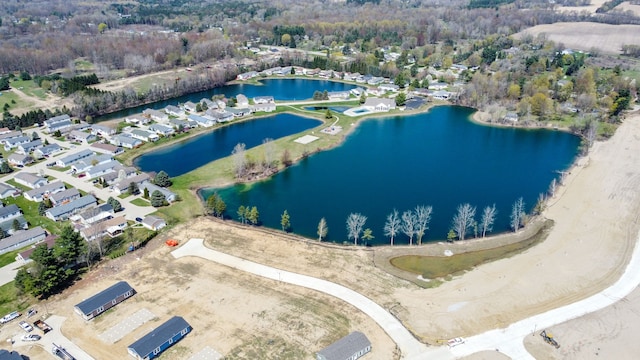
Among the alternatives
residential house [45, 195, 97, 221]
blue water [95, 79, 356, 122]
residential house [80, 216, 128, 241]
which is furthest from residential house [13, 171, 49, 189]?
blue water [95, 79, 356, 122]

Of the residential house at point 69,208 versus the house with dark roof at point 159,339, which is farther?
the residential house at point 69,208

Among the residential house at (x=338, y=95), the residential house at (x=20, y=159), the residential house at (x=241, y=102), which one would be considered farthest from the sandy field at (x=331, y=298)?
the residential house at (x=338, y=95)

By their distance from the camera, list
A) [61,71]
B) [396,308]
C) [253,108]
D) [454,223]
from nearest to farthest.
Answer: [396,308] < [454,223] < [253,108] < [61,71]

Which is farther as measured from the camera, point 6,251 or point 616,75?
point 616,75

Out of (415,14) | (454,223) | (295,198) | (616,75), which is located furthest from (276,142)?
(415,14)

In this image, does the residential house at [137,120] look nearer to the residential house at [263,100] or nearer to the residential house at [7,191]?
the residential house at [263,100]

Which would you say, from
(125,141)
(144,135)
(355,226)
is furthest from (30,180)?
(355,226)

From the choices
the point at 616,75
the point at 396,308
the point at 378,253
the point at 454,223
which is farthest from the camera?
the point at 616,75

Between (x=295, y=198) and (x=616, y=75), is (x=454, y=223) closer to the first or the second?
(x=295, y=198)
